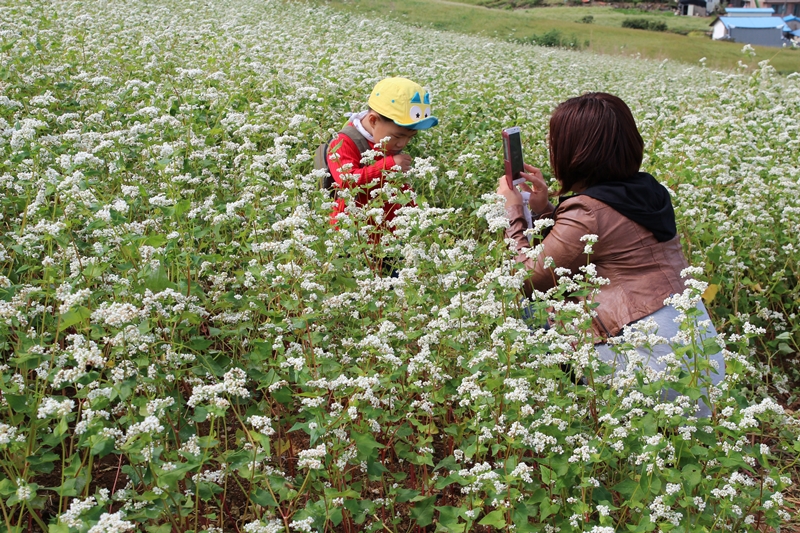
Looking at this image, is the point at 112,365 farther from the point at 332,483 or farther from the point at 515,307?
the point at 515,307

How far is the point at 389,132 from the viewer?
15.9ft

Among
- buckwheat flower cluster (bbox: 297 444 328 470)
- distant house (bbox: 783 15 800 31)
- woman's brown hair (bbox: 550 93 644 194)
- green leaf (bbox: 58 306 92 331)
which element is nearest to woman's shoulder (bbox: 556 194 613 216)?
woman's brown hair (bbox: 550 93 644 194)

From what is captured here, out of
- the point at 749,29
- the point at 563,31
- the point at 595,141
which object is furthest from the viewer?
the point at 749,29

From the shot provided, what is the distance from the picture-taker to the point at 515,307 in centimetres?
331

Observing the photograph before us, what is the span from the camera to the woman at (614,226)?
3584 mm

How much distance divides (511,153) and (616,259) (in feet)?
2.82

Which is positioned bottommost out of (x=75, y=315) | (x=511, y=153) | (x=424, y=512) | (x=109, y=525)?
(x=424, y=512)

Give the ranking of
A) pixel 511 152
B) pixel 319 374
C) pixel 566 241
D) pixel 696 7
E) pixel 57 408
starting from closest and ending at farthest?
1. pixel 57 408
2. pixel 319 374
3. pixel 566 241
4. pixel 511 152
5. pixel 696 7

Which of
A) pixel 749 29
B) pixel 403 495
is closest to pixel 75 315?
pixel 403 495

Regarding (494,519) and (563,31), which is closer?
(494,519)

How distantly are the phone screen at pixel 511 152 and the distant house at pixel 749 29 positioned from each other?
2026 inches

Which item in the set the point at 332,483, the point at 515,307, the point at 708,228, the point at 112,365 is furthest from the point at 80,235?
the point at 708,228

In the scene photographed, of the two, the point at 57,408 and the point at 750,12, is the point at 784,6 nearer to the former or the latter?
the point at 750,12

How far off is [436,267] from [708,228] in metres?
2.67
